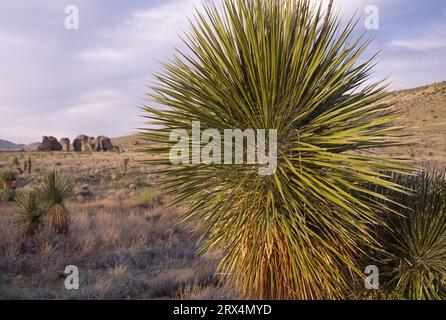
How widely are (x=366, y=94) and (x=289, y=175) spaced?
1.15m

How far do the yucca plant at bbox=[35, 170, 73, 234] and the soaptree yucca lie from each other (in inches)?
264

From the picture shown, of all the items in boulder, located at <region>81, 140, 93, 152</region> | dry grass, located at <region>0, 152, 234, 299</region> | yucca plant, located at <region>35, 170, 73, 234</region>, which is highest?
boulder, located at <region>81, 140, 93, 152</region>

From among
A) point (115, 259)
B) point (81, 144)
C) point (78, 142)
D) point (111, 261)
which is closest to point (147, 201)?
point (111, 261)

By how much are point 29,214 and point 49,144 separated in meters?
63.5

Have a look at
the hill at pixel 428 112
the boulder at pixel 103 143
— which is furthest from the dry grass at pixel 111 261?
the boulder at pixel 103 143

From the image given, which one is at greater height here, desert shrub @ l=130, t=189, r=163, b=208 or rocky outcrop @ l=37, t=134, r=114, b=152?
rocky outcrop @ l=37, t=134, r=114, b=152

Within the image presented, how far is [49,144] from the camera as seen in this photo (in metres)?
66.1

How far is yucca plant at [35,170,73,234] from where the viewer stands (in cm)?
905

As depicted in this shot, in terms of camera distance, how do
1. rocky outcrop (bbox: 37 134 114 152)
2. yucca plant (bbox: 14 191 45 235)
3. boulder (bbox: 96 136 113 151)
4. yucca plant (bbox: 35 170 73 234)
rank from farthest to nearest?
boulder (bbox: 96 136 113 151) → rocky outcrop (bbox: 37 134 114 152) → yucca plant (bbox: 35 170 73 234) → yucca plant (bbox: 14 191 45 235)

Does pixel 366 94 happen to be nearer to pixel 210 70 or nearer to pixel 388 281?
pixel 210 70

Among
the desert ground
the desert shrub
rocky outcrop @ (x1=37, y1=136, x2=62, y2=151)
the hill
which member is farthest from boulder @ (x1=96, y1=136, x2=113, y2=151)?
the desert ground

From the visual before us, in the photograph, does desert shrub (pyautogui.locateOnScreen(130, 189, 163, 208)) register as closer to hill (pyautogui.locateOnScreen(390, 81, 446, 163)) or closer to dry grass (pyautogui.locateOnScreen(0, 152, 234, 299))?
dry grass (pyautogui.locateOnScreen(0, 152, 234, 299))

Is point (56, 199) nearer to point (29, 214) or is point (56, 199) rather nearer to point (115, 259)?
point (29, 214)
